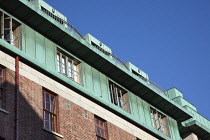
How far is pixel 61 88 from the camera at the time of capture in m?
27.2

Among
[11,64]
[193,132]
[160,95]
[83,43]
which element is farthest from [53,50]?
[193,132]

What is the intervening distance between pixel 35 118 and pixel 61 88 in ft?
10.7

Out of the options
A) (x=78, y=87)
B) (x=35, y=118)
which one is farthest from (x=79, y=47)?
(x=35, y=118)

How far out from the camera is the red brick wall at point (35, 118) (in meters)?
23.1

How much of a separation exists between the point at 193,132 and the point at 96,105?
13.1m

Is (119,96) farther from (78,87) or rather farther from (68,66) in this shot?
(78,87)

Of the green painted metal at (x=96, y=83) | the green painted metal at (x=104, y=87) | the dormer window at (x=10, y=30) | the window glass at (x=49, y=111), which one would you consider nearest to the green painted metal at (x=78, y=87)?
the green painted metal at (x=104, y=87)

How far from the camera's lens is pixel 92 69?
30.8 m

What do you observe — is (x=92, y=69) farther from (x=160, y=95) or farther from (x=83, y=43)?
(x=160, y=95)

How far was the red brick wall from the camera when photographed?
23.1 m

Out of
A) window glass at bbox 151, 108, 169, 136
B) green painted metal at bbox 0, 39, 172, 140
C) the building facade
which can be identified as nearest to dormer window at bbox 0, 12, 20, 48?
the building facade

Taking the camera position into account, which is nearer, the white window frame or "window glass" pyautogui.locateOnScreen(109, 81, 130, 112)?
the white window frame

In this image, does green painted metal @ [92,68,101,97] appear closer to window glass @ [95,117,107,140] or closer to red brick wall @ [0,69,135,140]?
window glass @ [95,117,107,140]

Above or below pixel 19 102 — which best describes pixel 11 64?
above
